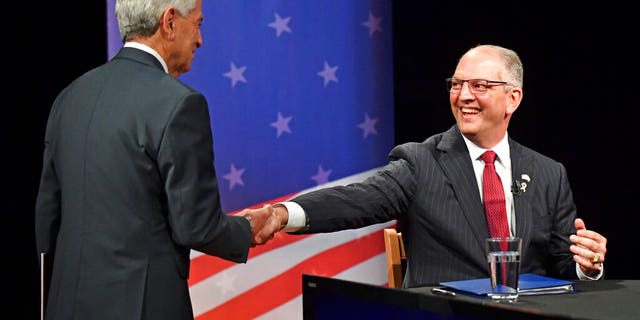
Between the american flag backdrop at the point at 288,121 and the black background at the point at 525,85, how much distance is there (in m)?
0.25

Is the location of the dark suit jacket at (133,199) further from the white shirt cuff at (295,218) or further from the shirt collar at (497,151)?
the shirt collar at (497,151)

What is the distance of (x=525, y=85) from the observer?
3.89m

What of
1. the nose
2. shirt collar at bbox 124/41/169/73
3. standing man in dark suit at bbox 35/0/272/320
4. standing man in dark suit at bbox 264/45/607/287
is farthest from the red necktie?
shirt collar at bbox 124/41/169/73

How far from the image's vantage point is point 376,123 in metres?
3.87

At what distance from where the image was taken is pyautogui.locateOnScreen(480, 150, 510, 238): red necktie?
261 cm

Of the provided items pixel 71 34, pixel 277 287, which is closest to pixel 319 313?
pixel 277 287

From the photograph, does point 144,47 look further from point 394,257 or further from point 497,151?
point 497,151

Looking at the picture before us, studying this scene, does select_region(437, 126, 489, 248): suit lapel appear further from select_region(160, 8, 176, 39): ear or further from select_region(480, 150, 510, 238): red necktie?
select_region(160, 8, 176, 39): ear

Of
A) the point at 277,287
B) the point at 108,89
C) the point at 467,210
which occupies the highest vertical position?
the point at 108,89

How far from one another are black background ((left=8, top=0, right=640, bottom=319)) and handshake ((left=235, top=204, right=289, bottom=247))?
136 centimetres

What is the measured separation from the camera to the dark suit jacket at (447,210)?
2605mm

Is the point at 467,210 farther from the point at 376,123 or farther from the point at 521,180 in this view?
the point at 376,123

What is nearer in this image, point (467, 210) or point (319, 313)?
point (319, 313)

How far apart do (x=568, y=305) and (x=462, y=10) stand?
7.87 ft
